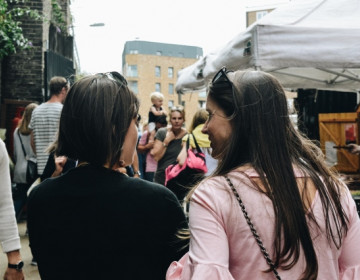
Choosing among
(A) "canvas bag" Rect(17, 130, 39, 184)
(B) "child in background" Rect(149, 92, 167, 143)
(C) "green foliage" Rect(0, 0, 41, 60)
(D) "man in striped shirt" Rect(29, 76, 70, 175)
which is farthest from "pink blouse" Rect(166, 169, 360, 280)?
(C) "green foliage" Rect(0, 0, 41, 60)

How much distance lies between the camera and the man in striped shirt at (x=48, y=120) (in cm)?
561

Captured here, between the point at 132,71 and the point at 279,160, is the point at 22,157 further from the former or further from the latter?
the point at 132,71

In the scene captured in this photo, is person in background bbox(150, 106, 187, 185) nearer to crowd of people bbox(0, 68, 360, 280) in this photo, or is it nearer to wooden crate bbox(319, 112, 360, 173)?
wooden crate bbox(319, 112, 360, 173)

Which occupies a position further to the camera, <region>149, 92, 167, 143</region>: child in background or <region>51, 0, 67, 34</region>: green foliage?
<region>51, 0, 67, 34</region>: green foliage

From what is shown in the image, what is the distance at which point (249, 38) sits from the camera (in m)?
4.15

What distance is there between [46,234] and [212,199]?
639 millimetres

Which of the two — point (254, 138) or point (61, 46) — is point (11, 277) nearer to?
point (254, 138)

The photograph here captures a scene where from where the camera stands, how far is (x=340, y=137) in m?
7.59

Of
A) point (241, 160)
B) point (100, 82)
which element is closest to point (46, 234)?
point (100, 82)

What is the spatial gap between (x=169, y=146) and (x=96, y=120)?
15.8 feet

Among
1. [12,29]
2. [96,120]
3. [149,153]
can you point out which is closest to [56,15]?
[12,29]

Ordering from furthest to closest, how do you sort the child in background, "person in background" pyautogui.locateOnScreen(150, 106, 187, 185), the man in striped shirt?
the child in background, "person in background" pyautogui.locateOnScreen(150, 106, 187, 185), the man in striped shirt

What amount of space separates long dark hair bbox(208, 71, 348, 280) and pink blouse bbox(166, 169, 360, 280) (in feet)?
0.09

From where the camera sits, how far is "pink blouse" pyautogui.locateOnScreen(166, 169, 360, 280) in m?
1.36
